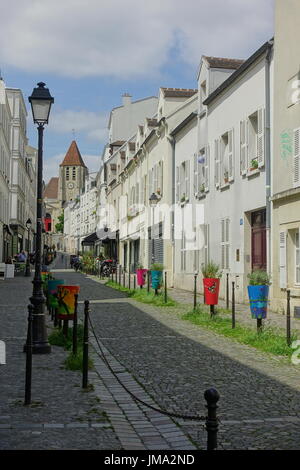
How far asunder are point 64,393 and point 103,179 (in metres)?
52.7

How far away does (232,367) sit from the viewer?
327 inches

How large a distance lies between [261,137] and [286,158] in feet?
5.81

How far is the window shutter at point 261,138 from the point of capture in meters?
16.9

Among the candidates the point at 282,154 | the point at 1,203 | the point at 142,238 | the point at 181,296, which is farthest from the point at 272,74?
the point at 1,203

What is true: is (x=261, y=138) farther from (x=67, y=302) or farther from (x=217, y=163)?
(x=67, y=302)

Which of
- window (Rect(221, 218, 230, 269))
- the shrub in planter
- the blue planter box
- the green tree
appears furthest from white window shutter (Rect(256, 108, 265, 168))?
the green tree

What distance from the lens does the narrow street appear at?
15.9 feet

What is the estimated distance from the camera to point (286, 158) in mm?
15422

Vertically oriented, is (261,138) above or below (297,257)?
above

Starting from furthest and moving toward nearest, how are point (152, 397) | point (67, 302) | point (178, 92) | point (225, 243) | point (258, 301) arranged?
point (178, 92) < point (225, 243) < point (258, 301) < point (67, 302) < point (152, 397)

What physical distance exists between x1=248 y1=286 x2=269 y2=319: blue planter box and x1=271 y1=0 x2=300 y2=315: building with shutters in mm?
3268

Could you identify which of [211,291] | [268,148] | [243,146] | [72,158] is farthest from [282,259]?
[72,158]

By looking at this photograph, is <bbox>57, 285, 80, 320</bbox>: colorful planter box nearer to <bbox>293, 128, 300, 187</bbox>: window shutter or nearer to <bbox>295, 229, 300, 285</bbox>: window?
<bbox>295, 229, 300, 285</bbox>: window

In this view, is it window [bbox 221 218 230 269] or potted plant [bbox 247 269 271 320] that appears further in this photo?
window [bbox 221 218 230 269]
